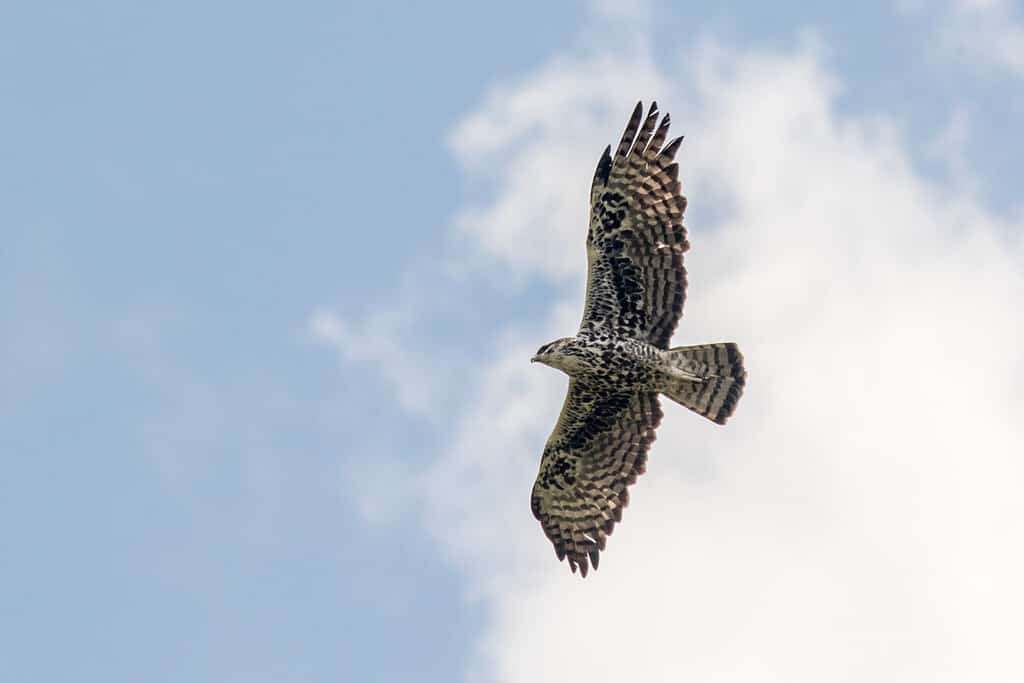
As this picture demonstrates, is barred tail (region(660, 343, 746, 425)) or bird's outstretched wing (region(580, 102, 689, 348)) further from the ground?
bird's outstretched wing (region(580, 102, 689, 348))

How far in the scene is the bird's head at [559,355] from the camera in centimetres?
1845

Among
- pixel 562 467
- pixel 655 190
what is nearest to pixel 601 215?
pixel 655 190

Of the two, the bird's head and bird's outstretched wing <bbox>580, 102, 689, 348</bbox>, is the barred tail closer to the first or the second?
bird's outstretched wing <bbox>580, 102, 689, 348</bbox>

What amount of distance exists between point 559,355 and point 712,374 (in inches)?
62.1

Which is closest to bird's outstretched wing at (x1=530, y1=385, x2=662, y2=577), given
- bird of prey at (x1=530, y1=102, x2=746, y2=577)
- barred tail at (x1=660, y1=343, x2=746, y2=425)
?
bird of prey at (x1=530, y1=102, x2=746, y2=577)

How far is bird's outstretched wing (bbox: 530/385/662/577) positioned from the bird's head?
0.45 metres

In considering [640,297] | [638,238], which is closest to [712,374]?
[640,297]

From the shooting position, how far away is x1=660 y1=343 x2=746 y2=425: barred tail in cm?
1852

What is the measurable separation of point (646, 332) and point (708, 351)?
67 cm

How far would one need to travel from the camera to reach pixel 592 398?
62.5 ft

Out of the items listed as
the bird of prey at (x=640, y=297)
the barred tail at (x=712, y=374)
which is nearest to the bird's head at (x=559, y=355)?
the bird of prey at (x=640, y=297)

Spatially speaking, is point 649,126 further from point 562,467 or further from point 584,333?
point 562,467

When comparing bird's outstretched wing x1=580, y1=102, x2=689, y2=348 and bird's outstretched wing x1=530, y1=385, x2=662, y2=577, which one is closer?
bird's outstretched wing x1=580, y1=102, x2=689, y2=348

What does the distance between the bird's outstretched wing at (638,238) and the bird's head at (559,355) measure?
0.32 m
